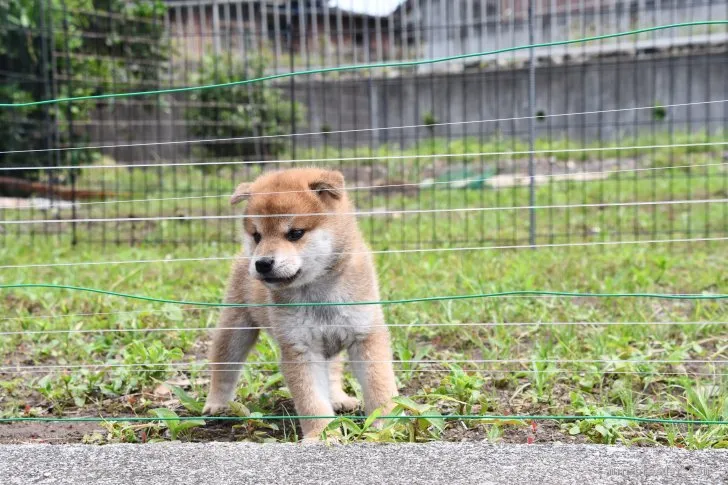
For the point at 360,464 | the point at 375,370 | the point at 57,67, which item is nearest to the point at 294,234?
the point at 375,370

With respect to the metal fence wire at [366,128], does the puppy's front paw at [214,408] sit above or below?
below

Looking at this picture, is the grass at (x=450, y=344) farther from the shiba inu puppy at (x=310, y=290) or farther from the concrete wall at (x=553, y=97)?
the concrete wall at (x=553, y=97)

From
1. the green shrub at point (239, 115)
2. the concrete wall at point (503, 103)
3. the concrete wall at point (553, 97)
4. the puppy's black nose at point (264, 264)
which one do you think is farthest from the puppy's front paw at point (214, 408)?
the concrete wall at point (553, 97)

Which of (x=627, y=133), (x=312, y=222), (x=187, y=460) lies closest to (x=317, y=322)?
(x=312, y=222)

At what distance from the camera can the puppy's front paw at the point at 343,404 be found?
3496 millimetres

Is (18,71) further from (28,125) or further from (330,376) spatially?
(330,376)

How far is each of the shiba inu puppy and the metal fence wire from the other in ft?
10.4

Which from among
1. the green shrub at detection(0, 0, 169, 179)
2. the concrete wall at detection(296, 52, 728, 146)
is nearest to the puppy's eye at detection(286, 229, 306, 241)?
the green shrub at detection(0, 0, 169, 179)

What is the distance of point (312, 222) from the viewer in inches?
127

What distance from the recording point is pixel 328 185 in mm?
3295

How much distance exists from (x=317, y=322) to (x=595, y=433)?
109 centimetres

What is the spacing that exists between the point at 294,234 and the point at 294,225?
0.04 m

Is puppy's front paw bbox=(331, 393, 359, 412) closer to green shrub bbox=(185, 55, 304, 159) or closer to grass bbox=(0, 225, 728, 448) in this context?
grass bbox=(0, 225, 728, 448)

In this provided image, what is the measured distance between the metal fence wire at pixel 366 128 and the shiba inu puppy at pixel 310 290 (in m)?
3.16
